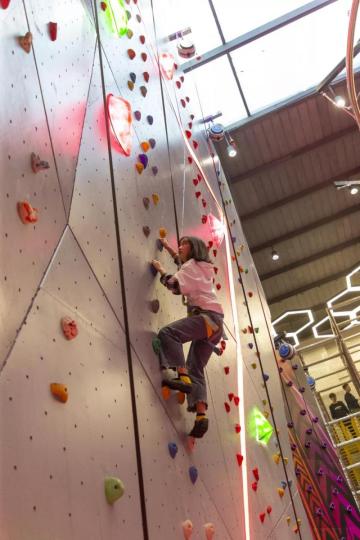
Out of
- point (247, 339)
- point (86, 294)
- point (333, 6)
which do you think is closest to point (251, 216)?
point (333, 6)

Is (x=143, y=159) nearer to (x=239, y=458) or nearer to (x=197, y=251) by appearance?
(x=197, y=251)

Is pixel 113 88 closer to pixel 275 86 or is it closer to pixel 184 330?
pixel 184 330

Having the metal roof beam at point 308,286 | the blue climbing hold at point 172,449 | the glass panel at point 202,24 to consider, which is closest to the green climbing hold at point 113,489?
the blue climbing hold at point 172,449

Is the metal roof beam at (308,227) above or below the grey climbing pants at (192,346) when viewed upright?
above

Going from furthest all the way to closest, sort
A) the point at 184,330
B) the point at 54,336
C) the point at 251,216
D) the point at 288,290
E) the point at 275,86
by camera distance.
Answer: the point at 288,290
the point at 251,216
the point at 275,86
the point at 184,330
the point at 54,336

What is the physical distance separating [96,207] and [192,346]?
0.99m

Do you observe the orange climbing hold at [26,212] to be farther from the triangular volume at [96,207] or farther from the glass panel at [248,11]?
the glass panel at [248,11]

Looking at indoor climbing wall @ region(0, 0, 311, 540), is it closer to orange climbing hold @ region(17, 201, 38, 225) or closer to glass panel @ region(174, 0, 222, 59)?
orange climbing hold @ region(17, 201, 38, 225)

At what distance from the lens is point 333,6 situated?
8375 mm

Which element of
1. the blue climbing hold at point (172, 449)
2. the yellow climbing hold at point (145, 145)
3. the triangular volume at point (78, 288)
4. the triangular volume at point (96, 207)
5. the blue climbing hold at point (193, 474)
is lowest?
the blue climbing hold at point (193, 474)

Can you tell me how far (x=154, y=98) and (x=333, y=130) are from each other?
671 centimetres

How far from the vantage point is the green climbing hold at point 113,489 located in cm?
184

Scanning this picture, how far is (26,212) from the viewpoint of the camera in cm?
183

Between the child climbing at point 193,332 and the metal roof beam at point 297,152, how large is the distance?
303 inches
